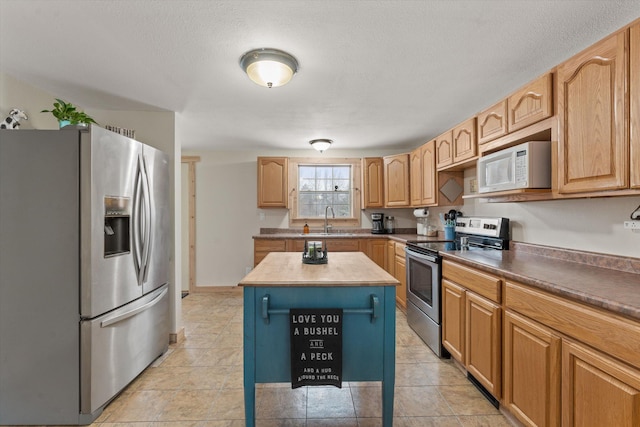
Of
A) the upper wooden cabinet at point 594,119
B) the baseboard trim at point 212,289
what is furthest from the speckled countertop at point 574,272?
the baseboard trim at point 212,289

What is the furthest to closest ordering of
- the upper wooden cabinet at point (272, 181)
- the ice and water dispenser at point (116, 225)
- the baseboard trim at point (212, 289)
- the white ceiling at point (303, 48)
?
the baseboard trim at point (212, 289) < the upper wooden cabinet at point (272, 181) < the ice and water dispenser at point (116, 225) < the white ceiling at point (303, 48)

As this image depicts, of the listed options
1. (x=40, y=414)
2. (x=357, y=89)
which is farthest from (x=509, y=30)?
(x=40, y=414)

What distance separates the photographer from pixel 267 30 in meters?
1.71

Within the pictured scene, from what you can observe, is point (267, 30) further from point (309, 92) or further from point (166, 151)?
point (166, 151)

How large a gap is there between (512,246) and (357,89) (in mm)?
1920

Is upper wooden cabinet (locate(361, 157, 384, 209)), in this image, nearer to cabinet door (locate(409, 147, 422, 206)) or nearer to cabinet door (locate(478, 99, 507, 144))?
cabinet door (locate(409, 147, 422, 206))

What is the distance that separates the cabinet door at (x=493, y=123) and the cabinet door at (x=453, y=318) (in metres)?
1.23

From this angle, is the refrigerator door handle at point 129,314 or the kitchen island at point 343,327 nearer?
the kitchen island at point 343,327

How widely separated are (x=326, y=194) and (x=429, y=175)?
5.94 feet

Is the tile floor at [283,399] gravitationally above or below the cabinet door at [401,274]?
below

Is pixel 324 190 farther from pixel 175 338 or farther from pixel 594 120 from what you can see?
pixel 594 120

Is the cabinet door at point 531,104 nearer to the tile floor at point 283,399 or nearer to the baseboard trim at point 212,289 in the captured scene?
the tile floor at point 283,399

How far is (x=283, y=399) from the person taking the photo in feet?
6.88

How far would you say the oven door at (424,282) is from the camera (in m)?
2.67
